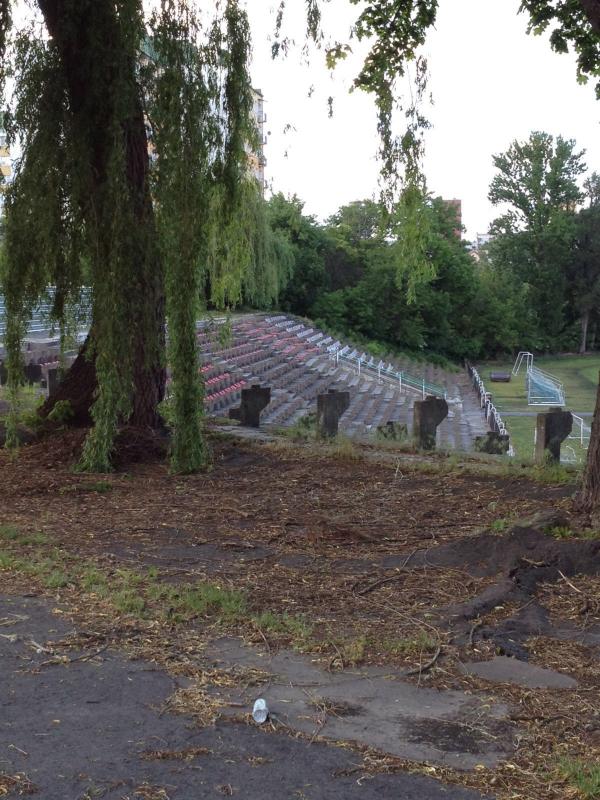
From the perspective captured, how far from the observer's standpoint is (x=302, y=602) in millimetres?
5918

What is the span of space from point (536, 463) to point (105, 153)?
5512 mm

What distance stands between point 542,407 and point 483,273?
2760cm

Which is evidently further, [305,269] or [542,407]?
[305,269]

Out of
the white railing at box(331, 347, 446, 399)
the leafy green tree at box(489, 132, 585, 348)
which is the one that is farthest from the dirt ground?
the leafy green tree at box(489, 132, 585, 348)

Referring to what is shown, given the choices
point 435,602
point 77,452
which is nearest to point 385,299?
point 77,452

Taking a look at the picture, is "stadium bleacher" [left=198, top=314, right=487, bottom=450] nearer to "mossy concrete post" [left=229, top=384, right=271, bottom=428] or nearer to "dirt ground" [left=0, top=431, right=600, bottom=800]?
"mossy concrete post" [left=229, top=384, right=271, bottom=428]

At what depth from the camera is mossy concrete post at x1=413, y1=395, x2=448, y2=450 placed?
11.4m

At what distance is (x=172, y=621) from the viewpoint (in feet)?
17.9

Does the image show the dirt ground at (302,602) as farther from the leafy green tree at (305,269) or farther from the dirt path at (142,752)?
the leafy green tree at (305,269)

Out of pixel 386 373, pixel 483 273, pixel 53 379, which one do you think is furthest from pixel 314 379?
pixel 483 273

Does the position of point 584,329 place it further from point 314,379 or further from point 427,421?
point 427,421

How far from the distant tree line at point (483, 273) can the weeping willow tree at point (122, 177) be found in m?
33.1

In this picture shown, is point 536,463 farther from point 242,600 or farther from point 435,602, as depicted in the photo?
point 242,600

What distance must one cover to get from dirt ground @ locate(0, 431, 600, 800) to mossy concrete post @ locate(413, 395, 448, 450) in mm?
1158
